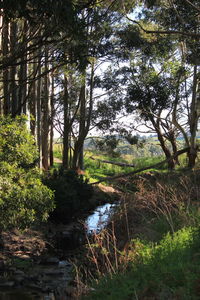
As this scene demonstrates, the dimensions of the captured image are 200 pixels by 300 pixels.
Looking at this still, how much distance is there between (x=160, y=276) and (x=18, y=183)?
376cm

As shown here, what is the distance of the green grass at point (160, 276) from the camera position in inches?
187

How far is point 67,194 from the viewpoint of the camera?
11453 mm

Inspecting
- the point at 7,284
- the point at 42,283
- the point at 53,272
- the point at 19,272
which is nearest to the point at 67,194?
the point at 53,272

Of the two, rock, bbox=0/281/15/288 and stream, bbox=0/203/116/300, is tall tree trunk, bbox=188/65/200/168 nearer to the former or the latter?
stream, bbox=0/203/116/300

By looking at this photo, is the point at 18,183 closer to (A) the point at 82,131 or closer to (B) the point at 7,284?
(B) the point at 7,284

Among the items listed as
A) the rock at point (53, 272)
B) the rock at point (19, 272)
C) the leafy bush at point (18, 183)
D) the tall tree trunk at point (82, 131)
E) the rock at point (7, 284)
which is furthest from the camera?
the tall tree trunk at point (82, 131)

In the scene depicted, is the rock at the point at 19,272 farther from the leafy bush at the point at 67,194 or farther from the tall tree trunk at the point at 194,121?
the tall tree trunk at the point at 194,121

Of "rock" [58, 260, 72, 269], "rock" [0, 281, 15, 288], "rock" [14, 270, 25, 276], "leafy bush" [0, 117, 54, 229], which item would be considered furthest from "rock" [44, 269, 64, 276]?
"leafy bush" [0, 117, 54, 229]

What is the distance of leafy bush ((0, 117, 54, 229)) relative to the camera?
720cm

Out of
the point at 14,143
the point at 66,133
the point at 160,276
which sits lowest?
the point at 160,276

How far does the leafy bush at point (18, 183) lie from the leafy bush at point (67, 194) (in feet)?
9.85

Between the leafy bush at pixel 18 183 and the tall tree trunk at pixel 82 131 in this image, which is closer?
the leafy bush at pixel 18 183

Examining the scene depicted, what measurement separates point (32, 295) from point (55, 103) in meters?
18.9

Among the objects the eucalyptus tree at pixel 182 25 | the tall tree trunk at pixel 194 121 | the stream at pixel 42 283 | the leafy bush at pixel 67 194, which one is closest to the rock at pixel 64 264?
the stream at pixel 42 283
